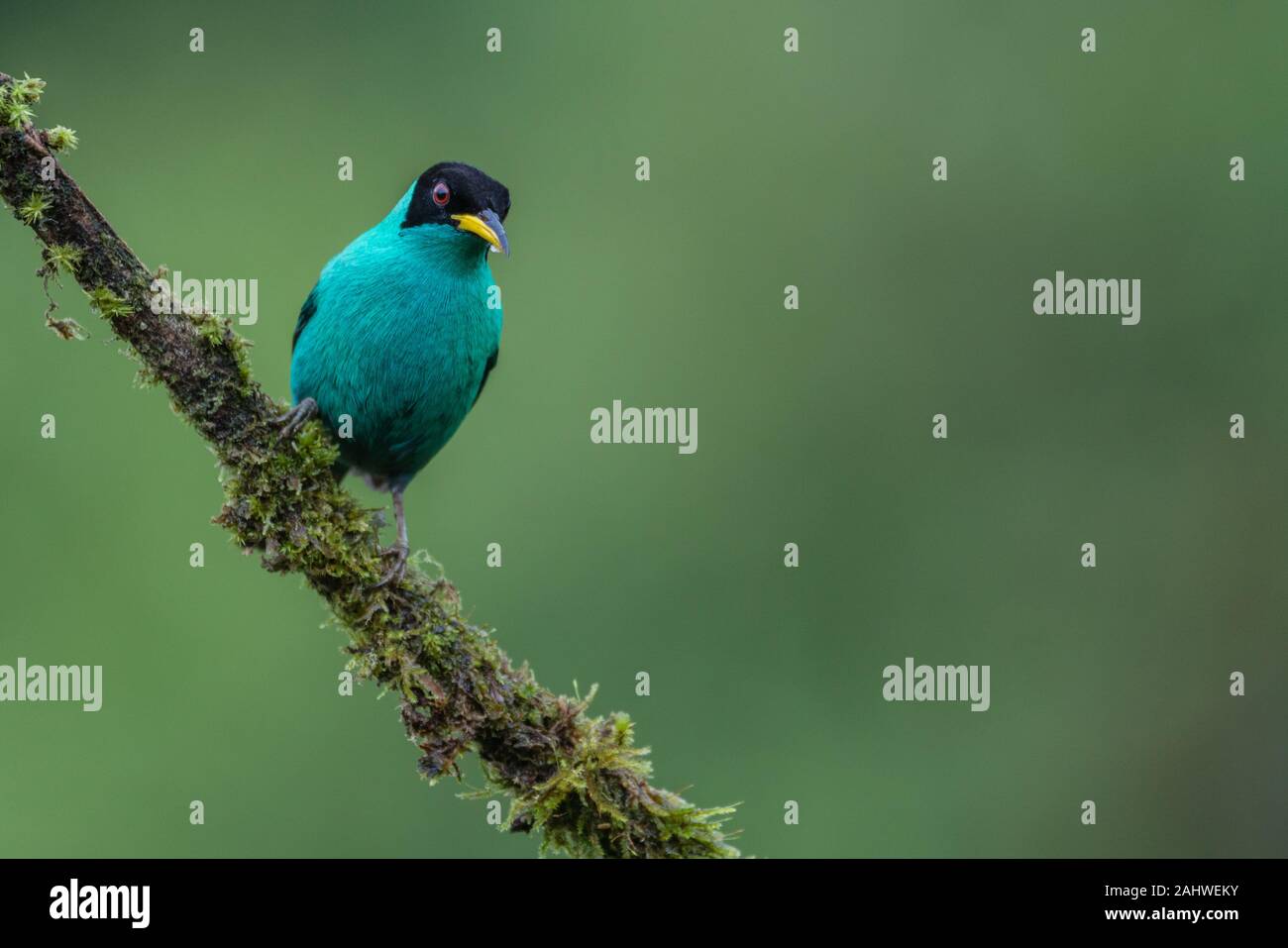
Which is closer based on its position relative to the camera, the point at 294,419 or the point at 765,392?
the point at 294,419

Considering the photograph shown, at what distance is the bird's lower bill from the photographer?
222 inches

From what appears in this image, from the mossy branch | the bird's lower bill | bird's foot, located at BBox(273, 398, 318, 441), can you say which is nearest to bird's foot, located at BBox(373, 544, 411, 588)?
the mossy branch

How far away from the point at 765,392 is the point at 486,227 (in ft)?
22.8

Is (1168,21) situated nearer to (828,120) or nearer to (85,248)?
(828,120)

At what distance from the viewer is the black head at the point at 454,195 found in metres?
5.80

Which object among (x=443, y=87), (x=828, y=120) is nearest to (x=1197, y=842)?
(x=828, y=120)

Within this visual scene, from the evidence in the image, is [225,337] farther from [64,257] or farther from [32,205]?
[32,205]

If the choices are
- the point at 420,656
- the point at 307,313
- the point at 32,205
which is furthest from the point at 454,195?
the point at 420,656

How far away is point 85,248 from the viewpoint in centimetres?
447

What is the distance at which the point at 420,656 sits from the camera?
4.82 m

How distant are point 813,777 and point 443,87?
22.2 ft

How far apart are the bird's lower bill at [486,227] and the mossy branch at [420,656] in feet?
3.72

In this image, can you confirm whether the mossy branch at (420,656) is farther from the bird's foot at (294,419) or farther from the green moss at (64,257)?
the green moss at (64,257)

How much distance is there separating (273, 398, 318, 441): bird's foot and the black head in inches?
37.4
